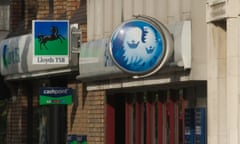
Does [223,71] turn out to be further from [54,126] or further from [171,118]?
[54,126]

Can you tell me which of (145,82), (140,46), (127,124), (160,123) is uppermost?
(140,46)

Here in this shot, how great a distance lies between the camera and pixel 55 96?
19234 mm

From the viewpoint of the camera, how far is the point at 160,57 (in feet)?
49.4

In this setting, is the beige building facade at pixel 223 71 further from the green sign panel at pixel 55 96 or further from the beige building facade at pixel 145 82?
the green sign panel at pixel 55 96

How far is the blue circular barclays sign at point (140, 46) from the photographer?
49.6 ft

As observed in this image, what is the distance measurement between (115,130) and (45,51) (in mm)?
2005

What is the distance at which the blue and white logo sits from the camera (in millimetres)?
15156

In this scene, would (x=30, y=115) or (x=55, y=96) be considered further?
(x=30, y=115)

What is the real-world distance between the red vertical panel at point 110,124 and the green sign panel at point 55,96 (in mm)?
800

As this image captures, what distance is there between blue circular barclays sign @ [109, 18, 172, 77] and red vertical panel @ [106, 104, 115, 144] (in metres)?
3.40

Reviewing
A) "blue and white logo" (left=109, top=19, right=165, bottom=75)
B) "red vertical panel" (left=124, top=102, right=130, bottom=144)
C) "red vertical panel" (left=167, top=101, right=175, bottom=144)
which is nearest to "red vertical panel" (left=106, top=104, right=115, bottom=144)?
"red vertical panel" (left=124, top=102, right=130, bottom=144)

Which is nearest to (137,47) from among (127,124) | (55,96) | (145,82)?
(145,82)

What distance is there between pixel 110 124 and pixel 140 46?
13.0ft

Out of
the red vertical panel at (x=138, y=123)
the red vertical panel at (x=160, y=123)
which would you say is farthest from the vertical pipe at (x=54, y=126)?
the red vertical panel at (x=160, y=123)
